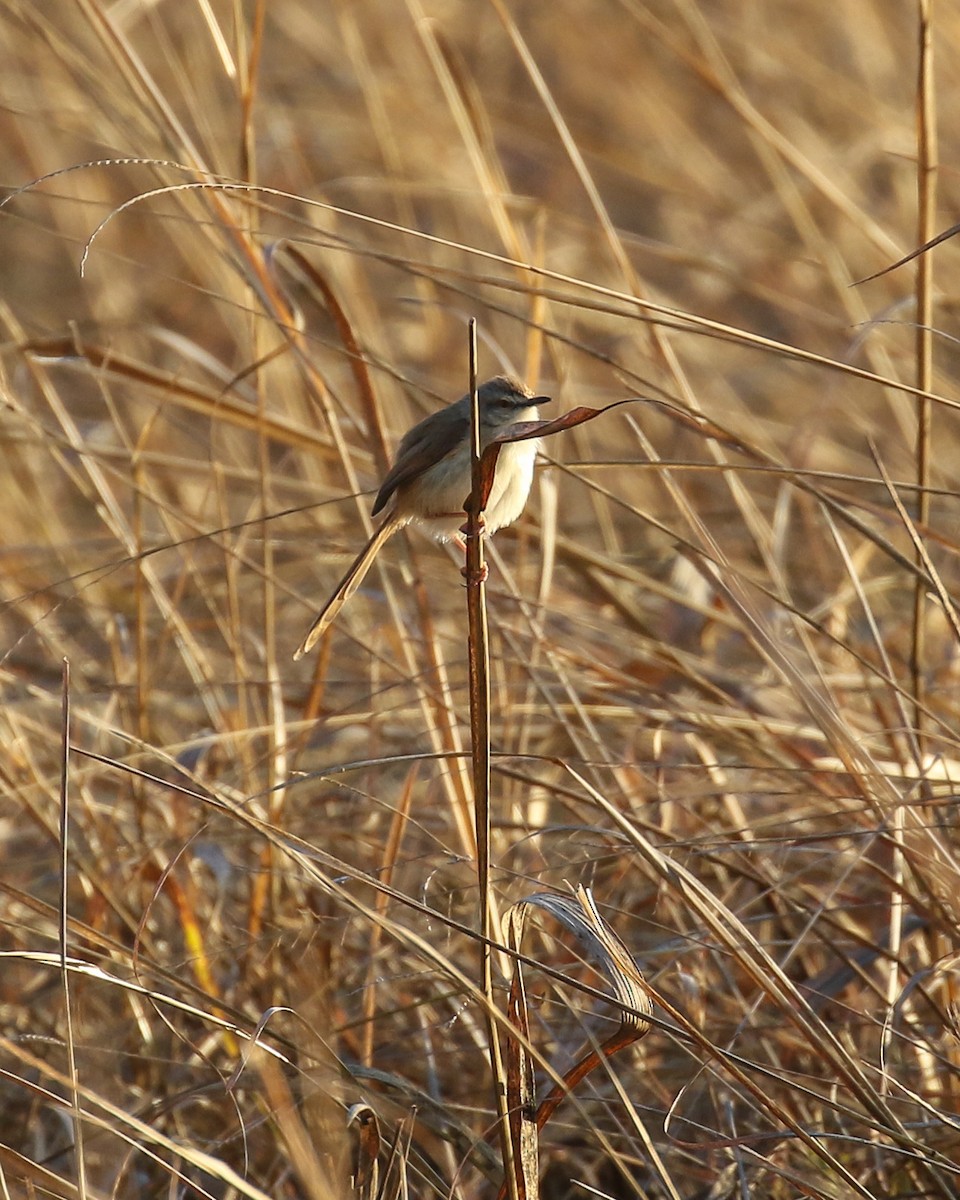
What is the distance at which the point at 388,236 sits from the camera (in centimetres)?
518

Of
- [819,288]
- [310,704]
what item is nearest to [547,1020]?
[310,704]

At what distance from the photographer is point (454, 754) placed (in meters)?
1.93

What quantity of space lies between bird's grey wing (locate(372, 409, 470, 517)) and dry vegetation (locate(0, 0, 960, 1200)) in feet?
0.29

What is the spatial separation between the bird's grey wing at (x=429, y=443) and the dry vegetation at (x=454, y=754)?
3.5 inches

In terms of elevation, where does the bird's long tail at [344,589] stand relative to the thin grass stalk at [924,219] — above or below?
below

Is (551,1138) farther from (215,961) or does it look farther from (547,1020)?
(215,961)

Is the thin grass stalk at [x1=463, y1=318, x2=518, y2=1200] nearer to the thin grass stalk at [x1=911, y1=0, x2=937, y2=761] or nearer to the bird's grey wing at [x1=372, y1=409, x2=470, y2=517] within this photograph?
the thin grass stalk at [x1=911, y1=0, x2=937, y2=761]

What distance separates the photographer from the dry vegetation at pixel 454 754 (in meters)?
1.98

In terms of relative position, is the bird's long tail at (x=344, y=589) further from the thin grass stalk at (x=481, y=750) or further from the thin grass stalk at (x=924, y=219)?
the thin grass stalk at (x=924, y=219)

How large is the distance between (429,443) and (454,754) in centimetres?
108

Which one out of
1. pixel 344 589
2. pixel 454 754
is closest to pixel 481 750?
pixel 454 754

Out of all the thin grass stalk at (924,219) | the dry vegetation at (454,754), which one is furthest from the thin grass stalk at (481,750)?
the thin grass stalk at (924,219)

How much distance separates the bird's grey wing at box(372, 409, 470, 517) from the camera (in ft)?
9.17

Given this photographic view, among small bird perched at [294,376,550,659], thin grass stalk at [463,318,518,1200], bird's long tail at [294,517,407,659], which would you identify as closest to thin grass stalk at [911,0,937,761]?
small bird perched at [294,376,550,659]
